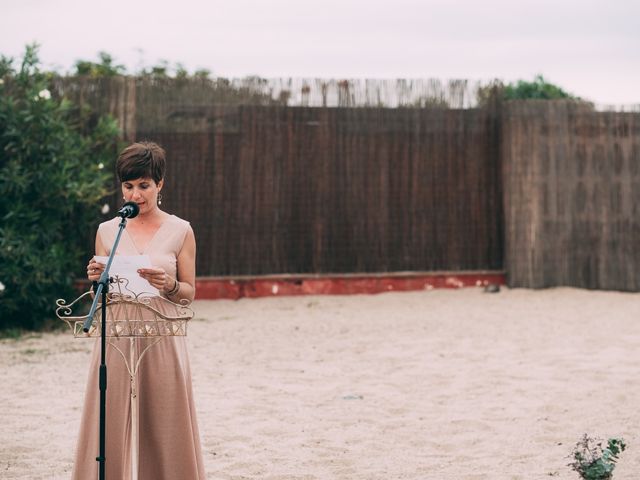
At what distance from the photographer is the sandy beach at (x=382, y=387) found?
5.28 meters

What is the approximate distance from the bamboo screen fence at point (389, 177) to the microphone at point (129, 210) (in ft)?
25.7

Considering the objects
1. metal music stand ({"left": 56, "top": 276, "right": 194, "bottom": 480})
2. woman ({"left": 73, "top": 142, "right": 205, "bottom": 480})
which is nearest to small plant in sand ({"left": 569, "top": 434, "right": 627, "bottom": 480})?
woman ({"left": 73, "top": 142, "right": 205, "bottom": 480})

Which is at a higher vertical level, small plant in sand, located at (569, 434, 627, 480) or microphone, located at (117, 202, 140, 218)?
microphone, located at (117, 202, 140, 218)

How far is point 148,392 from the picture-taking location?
366cm

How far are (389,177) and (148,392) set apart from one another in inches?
328

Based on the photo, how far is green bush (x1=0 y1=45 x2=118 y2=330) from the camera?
9.59 metres

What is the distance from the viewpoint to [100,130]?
11.0 meters

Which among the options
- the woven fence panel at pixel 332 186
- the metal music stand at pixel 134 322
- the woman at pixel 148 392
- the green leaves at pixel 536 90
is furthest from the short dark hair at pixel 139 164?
the green leaves at pixel 536 90

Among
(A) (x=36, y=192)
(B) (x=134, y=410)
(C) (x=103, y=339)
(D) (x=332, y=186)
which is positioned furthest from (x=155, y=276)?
(D) (x=332, y=186)

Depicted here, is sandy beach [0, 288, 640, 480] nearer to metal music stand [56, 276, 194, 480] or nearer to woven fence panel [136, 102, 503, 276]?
woven fence panel [136, 102, 503, 276]

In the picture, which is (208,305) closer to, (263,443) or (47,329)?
(47,329)

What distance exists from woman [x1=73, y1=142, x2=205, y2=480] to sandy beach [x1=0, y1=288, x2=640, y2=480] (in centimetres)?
133

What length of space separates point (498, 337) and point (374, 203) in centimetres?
302

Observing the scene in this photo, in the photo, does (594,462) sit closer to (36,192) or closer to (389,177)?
(36,192)
